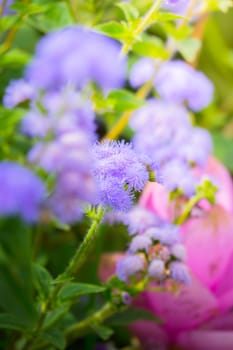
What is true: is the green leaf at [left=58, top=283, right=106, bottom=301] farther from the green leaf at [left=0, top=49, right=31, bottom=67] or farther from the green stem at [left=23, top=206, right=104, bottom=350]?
the green leaf at [left=0, top=49, right=31, bottom=67]

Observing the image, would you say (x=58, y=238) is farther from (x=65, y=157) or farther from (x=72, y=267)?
(x=65, y=157)

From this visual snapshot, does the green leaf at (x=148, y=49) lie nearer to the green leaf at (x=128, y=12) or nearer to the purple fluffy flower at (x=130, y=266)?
the green leaf at (x=128, y=12)

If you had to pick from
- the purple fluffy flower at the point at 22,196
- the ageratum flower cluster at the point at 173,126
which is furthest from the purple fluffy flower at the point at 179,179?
the purple fluffy flower at the point at 22,196

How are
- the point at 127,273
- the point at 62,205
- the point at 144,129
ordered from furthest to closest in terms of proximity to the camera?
the point at 144,129, the point at 127,273, the point at 62,205

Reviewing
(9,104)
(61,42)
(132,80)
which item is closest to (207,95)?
(132,80)

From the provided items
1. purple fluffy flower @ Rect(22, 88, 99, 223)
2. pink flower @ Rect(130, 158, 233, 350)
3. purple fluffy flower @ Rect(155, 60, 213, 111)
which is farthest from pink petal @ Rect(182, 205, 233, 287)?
purple fluffy flower @ Rect(22, 88, 99, 223)

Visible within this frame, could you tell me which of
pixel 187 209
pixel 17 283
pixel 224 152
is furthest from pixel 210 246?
pixel 224 152

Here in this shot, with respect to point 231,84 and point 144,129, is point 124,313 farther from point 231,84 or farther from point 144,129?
point 231,84

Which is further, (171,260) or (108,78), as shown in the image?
(171,260)
